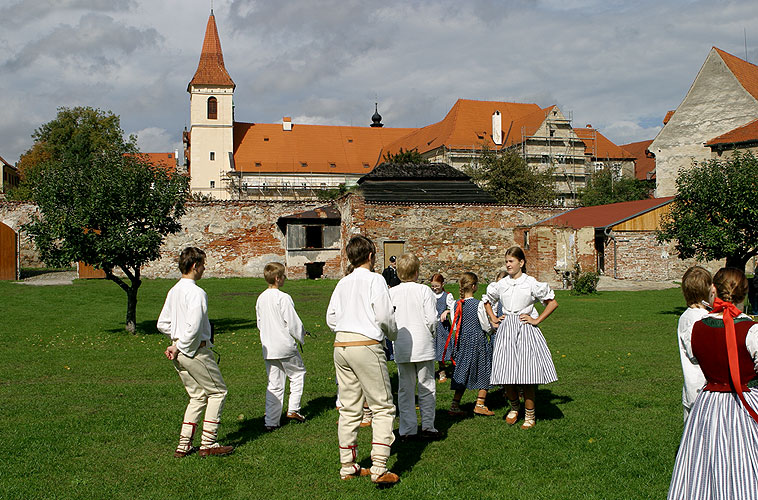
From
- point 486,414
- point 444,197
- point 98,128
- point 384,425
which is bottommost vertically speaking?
point 486,414

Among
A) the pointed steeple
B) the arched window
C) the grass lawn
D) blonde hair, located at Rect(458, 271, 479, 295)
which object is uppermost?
the pointed steeple

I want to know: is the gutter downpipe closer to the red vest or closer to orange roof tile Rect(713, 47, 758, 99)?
orange roof tile Rect(713, 47, 758, 99)

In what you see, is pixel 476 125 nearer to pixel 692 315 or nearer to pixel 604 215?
pixel 604 215

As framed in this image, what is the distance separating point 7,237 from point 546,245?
82.6 feet

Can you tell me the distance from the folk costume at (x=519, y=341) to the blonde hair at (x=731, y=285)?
8.31ft

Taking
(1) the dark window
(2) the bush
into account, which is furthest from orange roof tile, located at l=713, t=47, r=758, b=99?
(1) the dark window

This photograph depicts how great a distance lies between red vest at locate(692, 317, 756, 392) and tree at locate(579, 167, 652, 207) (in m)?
52.9

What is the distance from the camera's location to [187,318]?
6.03 m

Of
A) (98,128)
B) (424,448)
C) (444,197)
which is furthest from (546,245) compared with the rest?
(98,128)

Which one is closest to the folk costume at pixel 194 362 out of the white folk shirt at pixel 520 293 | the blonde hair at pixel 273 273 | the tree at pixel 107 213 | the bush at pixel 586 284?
the blonde hair at pixel 273 273

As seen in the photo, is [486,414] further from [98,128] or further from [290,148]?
[290,148]

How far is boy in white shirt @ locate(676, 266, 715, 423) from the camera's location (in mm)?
5027

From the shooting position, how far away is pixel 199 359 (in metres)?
6.13

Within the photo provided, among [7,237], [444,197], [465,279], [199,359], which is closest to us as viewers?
[199,359]
